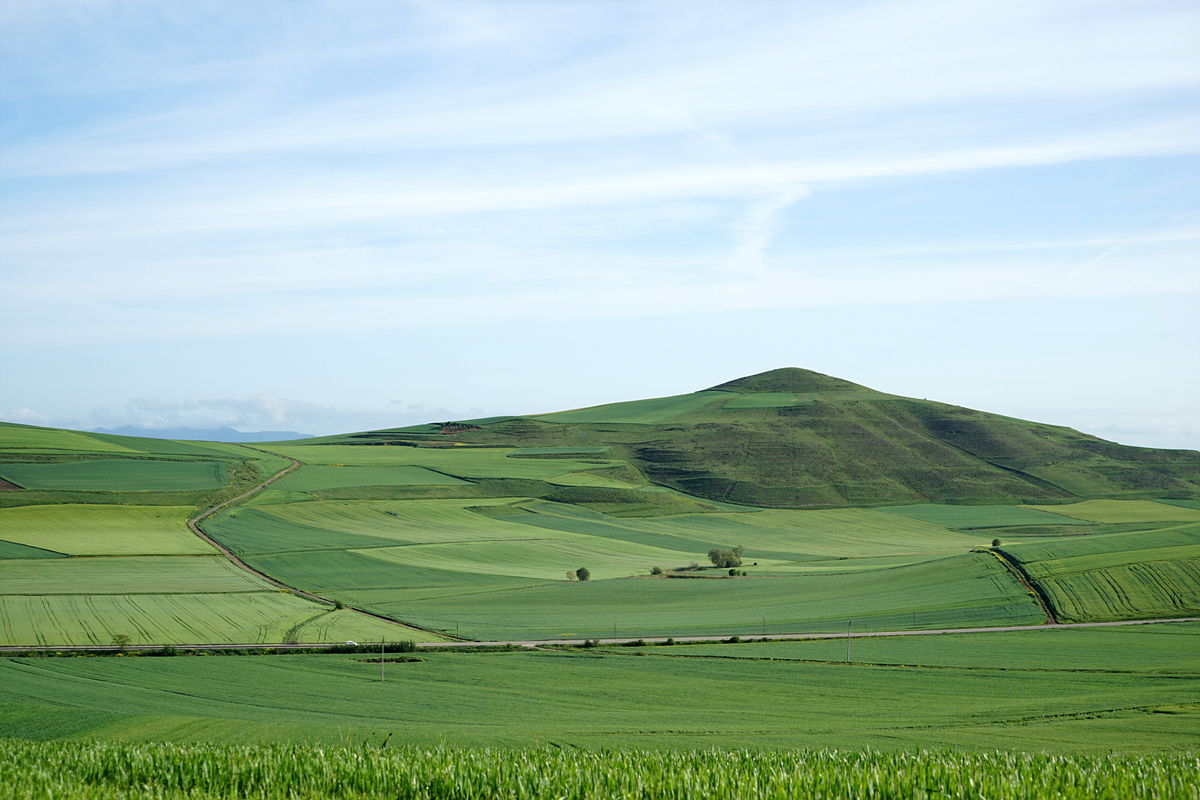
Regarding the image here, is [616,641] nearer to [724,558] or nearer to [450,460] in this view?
[724,558]

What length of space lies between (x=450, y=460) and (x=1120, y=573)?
103 meters

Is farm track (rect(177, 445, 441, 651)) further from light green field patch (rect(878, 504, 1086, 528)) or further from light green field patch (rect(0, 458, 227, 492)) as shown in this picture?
light green field patch (rect(878, 504, 1086, 528))

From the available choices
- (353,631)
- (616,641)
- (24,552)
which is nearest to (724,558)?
(616,641)

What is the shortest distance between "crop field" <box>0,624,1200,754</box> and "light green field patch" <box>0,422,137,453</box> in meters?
85.1

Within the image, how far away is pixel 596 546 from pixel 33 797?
91.6 meters

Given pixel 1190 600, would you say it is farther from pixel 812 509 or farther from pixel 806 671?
pixel 812 509

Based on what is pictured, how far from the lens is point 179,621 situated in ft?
183

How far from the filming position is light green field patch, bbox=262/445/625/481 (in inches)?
5354

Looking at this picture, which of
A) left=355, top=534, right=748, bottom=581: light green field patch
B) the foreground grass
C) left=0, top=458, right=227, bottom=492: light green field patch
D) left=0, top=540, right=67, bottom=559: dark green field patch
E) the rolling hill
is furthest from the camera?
left=0, top=458, right=227, bottom=492: light green field patch

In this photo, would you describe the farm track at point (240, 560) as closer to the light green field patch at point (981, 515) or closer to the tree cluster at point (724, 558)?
the tree cluster at point (724, 558)

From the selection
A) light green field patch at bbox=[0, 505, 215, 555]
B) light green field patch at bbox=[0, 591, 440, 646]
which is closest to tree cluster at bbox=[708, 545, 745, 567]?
light green field patch at bbox=[0, 591, 440, 646]

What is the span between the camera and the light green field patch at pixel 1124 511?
401 feet

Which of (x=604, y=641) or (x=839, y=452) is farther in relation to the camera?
(x=839, y=452)

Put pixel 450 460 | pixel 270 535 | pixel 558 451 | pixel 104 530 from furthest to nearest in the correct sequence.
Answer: pixel 558 451, pixel 450 460, pixel 270 535, pixel 104 530
